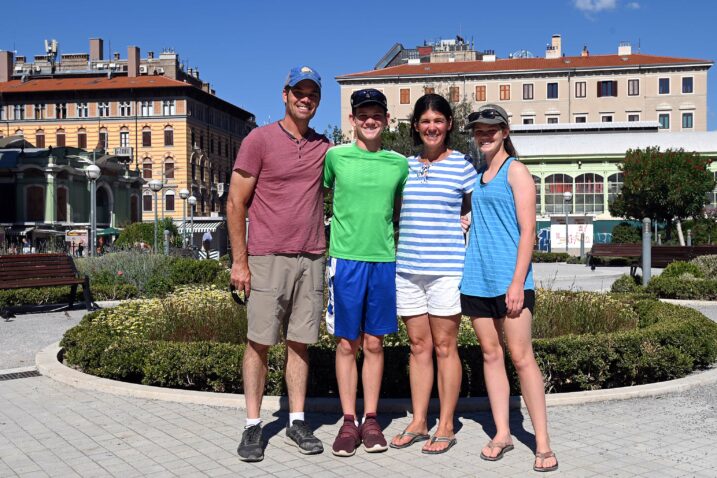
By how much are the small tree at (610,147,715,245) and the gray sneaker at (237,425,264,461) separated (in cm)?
3987

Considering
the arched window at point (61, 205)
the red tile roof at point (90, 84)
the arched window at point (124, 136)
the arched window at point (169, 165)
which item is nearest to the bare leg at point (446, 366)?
the arched window at point (61, 205)

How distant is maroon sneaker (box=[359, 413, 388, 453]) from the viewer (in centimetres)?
525

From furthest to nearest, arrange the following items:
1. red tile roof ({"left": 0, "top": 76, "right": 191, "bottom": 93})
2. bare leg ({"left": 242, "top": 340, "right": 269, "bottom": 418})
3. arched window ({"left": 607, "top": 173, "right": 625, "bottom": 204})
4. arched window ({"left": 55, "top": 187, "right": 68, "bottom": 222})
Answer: red tile roof ({"left": 0, "top": 76, "right": 191, "bottom": 93}) < arched window ({"left": 607, "top": 173, "right": 625, "bottom": 204}) < arched window ({"left": 55, "top": 187, "right": 68, "bottom": 222}) < bare leg ({"left": 242, "top": 340, "right": 269, "bottom": 418})

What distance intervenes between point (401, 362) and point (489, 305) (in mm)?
1752

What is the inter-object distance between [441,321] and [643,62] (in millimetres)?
75805

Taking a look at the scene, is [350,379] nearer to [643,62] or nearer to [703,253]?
[703,253]

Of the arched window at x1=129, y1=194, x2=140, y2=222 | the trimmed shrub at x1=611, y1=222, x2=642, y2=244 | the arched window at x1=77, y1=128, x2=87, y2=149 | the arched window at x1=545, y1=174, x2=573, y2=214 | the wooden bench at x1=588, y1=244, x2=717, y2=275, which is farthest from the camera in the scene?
the arched window at x1=77, y1=128, x2=87, y2=149

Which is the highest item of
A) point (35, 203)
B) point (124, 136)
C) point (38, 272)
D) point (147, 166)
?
point (124, 136)

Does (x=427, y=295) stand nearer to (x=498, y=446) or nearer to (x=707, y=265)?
(x=498, y=446)

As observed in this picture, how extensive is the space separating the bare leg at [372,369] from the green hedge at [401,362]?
47.0 inches

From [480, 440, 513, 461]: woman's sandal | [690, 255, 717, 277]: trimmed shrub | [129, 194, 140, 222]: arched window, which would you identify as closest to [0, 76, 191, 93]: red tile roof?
[129, 194, 140, 222]: arched window

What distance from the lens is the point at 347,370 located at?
5441 mm

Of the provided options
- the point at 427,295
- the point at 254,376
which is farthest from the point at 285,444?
the point at 427,295

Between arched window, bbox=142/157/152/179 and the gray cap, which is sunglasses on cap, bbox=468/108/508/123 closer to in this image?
the gray cap
